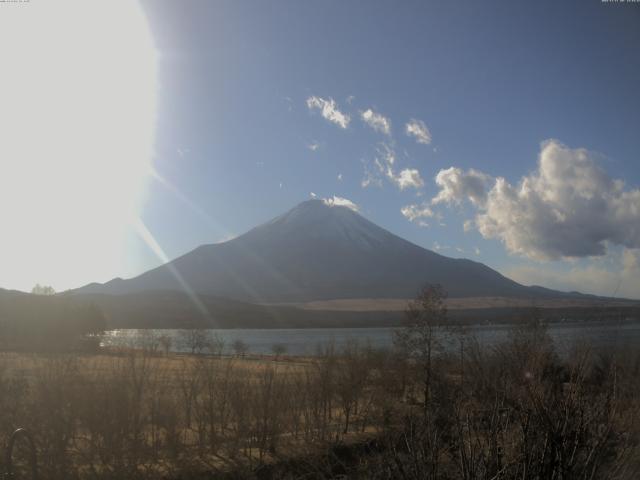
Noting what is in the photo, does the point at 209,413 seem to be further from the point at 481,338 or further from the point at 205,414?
the point at 481,338

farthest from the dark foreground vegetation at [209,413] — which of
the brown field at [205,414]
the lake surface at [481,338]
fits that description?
the lake surface at [481,338]

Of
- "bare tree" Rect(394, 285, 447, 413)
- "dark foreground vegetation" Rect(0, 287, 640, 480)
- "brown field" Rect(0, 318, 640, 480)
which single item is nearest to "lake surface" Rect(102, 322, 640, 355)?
"dark foreground vegetation" Rect(0, 287, 640, 480)

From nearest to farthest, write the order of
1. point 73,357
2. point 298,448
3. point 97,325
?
point 73,357
point 298,448
point 97,325

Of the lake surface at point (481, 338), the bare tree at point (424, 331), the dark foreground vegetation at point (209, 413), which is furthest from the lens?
the bare tree at point (424, 331)

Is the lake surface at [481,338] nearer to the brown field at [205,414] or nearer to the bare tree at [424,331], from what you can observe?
the brown field at [205,414]

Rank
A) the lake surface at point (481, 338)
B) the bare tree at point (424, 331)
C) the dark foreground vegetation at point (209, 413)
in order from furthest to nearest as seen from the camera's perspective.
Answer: the bare tree at point (424, 331) → the dark foreground vegetation at point (209, 413) → the lake surface at point (481, 338)

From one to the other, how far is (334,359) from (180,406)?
320 inches

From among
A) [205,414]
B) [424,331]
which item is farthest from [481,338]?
[205,414]

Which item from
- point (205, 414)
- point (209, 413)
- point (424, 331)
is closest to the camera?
point (209, 413)

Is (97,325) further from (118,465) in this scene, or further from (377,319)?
(377,319)

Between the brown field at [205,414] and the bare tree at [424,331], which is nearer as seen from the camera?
the brown field at [205,414]

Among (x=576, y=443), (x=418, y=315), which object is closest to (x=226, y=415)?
(x=418, y=315)

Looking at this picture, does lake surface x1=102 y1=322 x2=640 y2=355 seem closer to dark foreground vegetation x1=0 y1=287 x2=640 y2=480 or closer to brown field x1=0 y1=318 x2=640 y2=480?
dark foreground vegetation x1=0 y1=287 x2=640 y2=480

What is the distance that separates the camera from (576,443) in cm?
426
